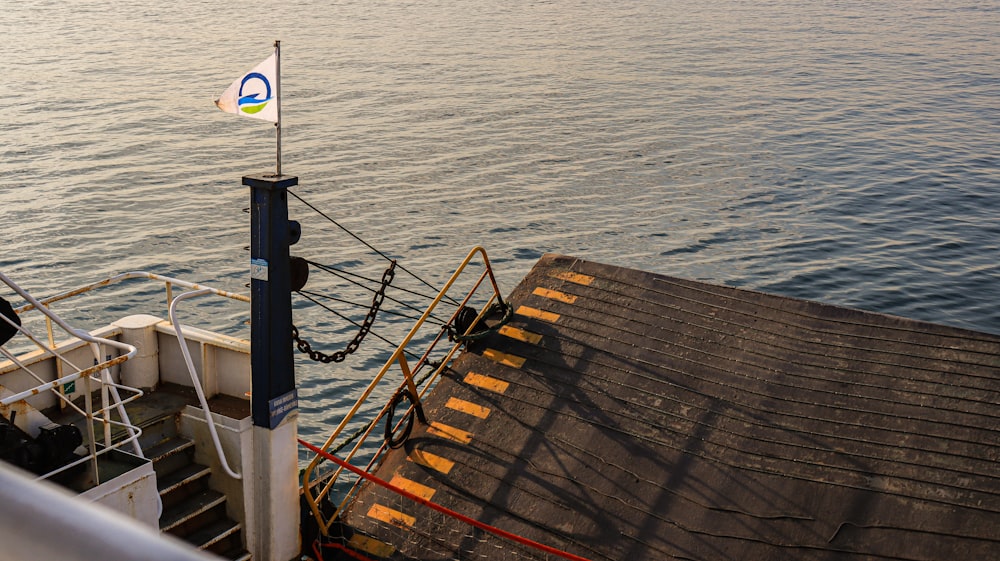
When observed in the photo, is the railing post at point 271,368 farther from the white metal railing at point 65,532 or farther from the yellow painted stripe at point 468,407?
the white metal railing at point 65,532

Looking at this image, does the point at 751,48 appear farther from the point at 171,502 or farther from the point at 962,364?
the point at 171,502

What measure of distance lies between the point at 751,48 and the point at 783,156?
67.5 ft

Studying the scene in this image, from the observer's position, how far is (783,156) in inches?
1273

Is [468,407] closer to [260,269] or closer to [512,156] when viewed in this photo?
[260,269]

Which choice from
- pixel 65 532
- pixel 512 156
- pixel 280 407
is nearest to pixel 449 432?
pixel 280 407

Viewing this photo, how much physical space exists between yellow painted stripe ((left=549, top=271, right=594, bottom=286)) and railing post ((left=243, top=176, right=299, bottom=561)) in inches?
210

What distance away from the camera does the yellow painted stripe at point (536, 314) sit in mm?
13562

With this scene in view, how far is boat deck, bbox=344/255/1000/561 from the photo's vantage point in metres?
10.1

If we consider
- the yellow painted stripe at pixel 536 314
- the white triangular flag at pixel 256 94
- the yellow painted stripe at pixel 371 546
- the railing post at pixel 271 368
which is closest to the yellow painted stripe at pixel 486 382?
the yellow painted stripe at pixel 536 314

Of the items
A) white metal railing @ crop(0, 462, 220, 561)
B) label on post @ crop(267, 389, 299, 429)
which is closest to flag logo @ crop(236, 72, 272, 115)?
label on post @ crop(267, 389, 299, 429)

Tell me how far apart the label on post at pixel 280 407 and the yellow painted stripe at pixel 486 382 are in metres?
2.96

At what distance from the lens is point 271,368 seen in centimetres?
1005

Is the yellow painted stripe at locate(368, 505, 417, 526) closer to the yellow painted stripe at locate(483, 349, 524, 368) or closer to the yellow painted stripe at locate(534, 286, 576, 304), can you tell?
the yellow painted stripe at locate(483, 349, 524, 368)

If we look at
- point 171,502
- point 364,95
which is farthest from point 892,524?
point 364,95
